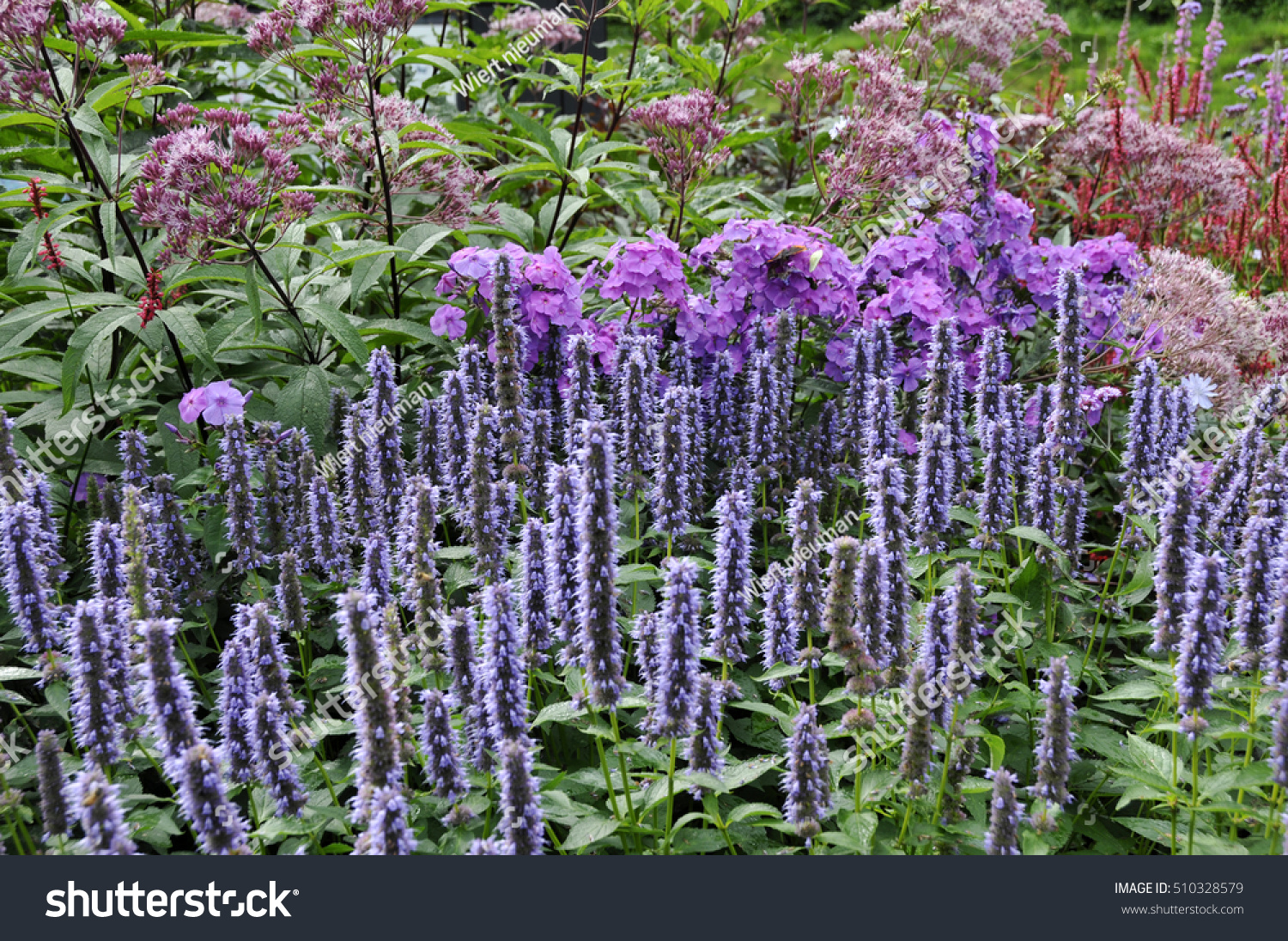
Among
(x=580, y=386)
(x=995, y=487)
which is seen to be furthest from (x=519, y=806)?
(x=995, y=487)

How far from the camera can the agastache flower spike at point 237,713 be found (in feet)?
9.32

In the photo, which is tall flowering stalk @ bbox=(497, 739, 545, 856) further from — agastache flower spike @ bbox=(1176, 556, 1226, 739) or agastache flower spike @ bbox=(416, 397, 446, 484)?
agastache flower spike @ bbox=(1176, 556, 1226, 739)

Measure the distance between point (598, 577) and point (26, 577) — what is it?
68.6 inches

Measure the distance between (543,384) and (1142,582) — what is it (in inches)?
99.6

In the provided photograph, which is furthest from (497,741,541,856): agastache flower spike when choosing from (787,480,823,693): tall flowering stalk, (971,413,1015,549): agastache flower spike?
(971,413,1015,549): agastache flower spike

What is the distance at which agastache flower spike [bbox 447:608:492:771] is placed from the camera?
2.87 metres

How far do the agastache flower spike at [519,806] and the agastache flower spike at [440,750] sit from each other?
0.79ft

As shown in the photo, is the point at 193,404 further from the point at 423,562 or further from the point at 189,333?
the point at 423,562

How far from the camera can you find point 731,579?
9.98ft

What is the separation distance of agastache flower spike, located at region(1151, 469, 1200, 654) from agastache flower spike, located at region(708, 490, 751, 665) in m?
1.16

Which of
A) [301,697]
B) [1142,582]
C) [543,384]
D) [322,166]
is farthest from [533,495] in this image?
[322,166]

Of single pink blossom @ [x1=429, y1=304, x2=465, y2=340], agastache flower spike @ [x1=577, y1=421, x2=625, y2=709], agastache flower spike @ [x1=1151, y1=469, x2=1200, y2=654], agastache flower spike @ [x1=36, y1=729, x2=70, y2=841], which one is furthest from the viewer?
single pink blossom @ [x1=429, y1=304, x2=465, y2=340]

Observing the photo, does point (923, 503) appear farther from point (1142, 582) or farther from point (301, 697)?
point (301, 697)

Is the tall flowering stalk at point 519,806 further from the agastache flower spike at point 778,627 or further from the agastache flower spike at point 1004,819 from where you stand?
the agastache flower spike at point 1004,819
